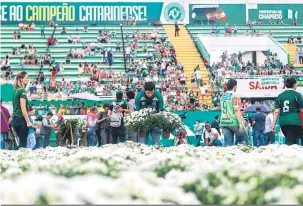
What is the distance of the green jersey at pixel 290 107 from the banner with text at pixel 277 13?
4448 cm

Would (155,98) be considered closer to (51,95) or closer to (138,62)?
(51,95)

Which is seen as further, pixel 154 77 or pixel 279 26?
pixel 279 26

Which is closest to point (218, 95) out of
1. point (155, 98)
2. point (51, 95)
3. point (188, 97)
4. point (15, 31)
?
point (188, 97)

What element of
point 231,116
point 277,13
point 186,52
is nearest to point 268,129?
point 231,116

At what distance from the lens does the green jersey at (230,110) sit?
12403 millimetres

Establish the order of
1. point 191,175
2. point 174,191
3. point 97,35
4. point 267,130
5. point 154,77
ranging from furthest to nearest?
point 97,35, point 154,77, point 267,130, point 191,175, point 174,191

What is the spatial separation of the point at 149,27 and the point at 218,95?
→ 658 inches

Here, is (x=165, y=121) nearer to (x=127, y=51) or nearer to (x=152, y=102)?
(x=152, y=102)

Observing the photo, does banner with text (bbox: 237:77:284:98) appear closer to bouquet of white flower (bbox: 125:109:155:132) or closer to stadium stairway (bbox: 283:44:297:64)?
stadium stairway (bbox: 283:44:297:64)

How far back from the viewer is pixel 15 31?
49.0 metres

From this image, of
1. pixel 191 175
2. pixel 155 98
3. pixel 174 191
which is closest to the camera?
pixel 174 191

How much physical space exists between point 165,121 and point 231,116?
156 cm

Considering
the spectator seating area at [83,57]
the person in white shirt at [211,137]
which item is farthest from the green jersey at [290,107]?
the spectator seating area at [83,57]

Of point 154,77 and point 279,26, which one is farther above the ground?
point 279,26
